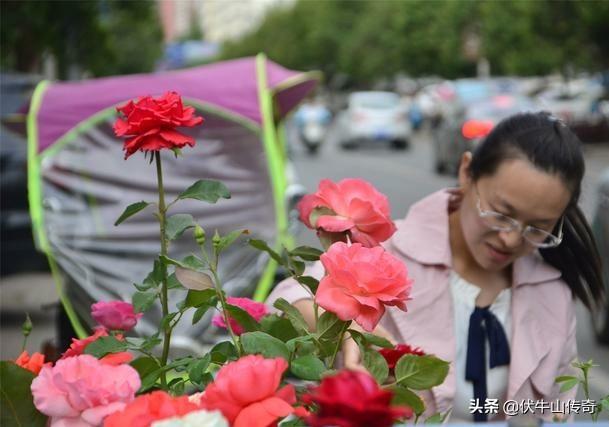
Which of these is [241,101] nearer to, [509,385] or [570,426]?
[509,385]

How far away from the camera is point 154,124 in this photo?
1.75 m

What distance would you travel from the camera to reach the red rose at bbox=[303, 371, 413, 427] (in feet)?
3.54

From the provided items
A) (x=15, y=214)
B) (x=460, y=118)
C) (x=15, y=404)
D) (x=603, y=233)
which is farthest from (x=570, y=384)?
(x=460, y=118)

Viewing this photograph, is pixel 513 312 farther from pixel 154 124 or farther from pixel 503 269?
pixel 154 124

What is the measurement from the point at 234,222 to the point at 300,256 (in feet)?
13.1

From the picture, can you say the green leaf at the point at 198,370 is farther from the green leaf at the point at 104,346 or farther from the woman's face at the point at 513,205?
the woman's face at the point at 513,205

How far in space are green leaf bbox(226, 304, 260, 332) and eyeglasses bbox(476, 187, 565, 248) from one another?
3.29ft

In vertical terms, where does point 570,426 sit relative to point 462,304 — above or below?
above

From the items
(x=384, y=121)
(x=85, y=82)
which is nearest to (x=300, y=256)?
(x=85, y=82)

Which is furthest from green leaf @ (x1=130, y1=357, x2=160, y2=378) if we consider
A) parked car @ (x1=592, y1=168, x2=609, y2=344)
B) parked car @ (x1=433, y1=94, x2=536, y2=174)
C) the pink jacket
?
parked car @ (x1=433, y1=94, x2=536, y2=174)

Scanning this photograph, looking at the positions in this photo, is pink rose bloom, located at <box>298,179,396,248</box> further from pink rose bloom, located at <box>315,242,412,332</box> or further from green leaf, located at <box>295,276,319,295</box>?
pink rose bloom, located at <box>315,242,412,332</box>

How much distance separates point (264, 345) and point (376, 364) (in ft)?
0.50

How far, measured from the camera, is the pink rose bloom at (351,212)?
1831 mm

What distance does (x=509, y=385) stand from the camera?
2.70 metres
